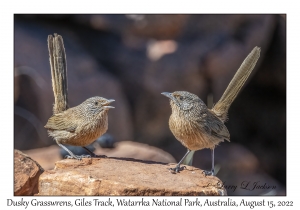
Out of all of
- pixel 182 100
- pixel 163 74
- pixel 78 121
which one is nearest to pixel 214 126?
pixel 182 100

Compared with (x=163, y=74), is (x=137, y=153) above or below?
below

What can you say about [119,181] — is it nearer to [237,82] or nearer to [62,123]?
[62,123]

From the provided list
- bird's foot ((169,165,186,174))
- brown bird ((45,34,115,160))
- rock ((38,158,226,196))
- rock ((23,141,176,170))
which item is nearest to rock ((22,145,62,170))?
rock ((23,141,176,170))

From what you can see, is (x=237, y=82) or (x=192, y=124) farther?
(x=237, y=82)

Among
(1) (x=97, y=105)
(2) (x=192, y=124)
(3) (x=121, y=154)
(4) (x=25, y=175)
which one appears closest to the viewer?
(4) (x=25, y=175)

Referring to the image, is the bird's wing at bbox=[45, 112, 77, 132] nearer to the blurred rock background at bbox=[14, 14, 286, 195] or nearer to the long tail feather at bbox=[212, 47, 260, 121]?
the long tail feather at bbox=[212, 47, 260, 121]

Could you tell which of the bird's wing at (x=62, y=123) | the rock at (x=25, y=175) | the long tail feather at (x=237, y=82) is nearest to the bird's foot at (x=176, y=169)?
the long tail feather at (x=237, y=82)
